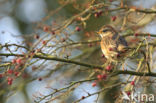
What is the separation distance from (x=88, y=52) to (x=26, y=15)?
21.7ft

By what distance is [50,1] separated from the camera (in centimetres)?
1357

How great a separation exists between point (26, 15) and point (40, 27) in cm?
761

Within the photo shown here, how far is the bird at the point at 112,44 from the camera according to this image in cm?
536

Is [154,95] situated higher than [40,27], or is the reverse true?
[40,27]

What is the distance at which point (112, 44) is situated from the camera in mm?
6203

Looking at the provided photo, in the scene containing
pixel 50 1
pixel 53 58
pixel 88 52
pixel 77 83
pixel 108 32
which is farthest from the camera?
pixel 50 1

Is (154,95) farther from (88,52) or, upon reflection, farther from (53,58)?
(88,52)

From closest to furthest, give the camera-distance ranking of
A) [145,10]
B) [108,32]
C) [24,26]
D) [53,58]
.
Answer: [53,58] < [145,10] < [108,32] < [24,26]

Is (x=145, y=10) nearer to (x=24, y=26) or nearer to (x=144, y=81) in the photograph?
(x=144, y=81)

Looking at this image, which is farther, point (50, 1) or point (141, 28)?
point (50, 1)

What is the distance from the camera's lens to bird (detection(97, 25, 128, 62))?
211 inches

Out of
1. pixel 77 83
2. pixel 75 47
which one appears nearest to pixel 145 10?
pixel 75 47

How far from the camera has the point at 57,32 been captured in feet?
18.8

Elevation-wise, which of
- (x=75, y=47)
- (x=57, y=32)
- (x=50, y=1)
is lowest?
(x=75, y=47)
